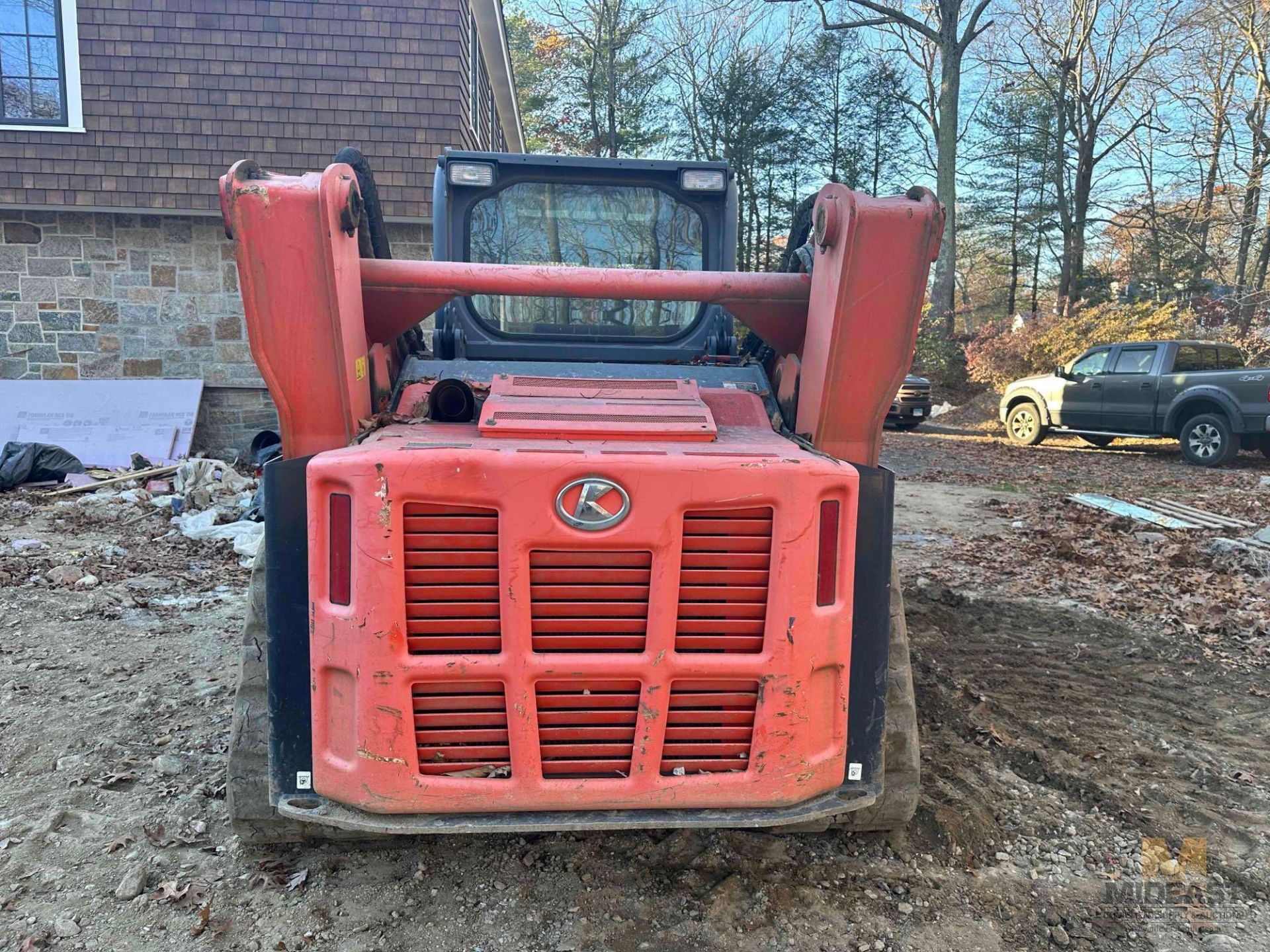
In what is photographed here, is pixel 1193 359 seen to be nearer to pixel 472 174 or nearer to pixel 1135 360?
pixel 1135 360

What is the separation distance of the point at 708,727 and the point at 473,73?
1187cm

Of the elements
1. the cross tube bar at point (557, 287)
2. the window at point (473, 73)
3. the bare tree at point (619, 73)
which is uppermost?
the bare tree at point (619, 73)

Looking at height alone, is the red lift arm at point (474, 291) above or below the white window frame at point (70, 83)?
below

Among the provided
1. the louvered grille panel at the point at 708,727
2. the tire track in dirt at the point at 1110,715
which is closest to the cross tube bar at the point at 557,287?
the louvered grille panel at the point at 708,727

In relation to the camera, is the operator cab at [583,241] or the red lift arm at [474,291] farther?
the operator cab at [583,241]

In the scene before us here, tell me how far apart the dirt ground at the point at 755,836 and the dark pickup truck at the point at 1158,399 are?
7317mm

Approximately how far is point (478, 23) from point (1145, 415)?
37.5 feet

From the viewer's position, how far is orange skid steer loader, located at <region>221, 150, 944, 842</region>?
2.01m

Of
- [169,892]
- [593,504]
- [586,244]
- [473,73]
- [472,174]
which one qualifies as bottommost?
[169,892]

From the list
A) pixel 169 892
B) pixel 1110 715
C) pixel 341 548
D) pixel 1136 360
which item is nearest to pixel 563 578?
pixel 341 548

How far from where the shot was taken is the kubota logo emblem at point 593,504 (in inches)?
77.9

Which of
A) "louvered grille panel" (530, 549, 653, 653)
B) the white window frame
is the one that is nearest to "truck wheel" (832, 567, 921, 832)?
"louvered grille panel" (530, 549, 653, 653)

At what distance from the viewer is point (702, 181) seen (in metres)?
3.77

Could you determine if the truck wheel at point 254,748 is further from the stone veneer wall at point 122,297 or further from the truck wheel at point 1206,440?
the truck wheel at point 1206,440
